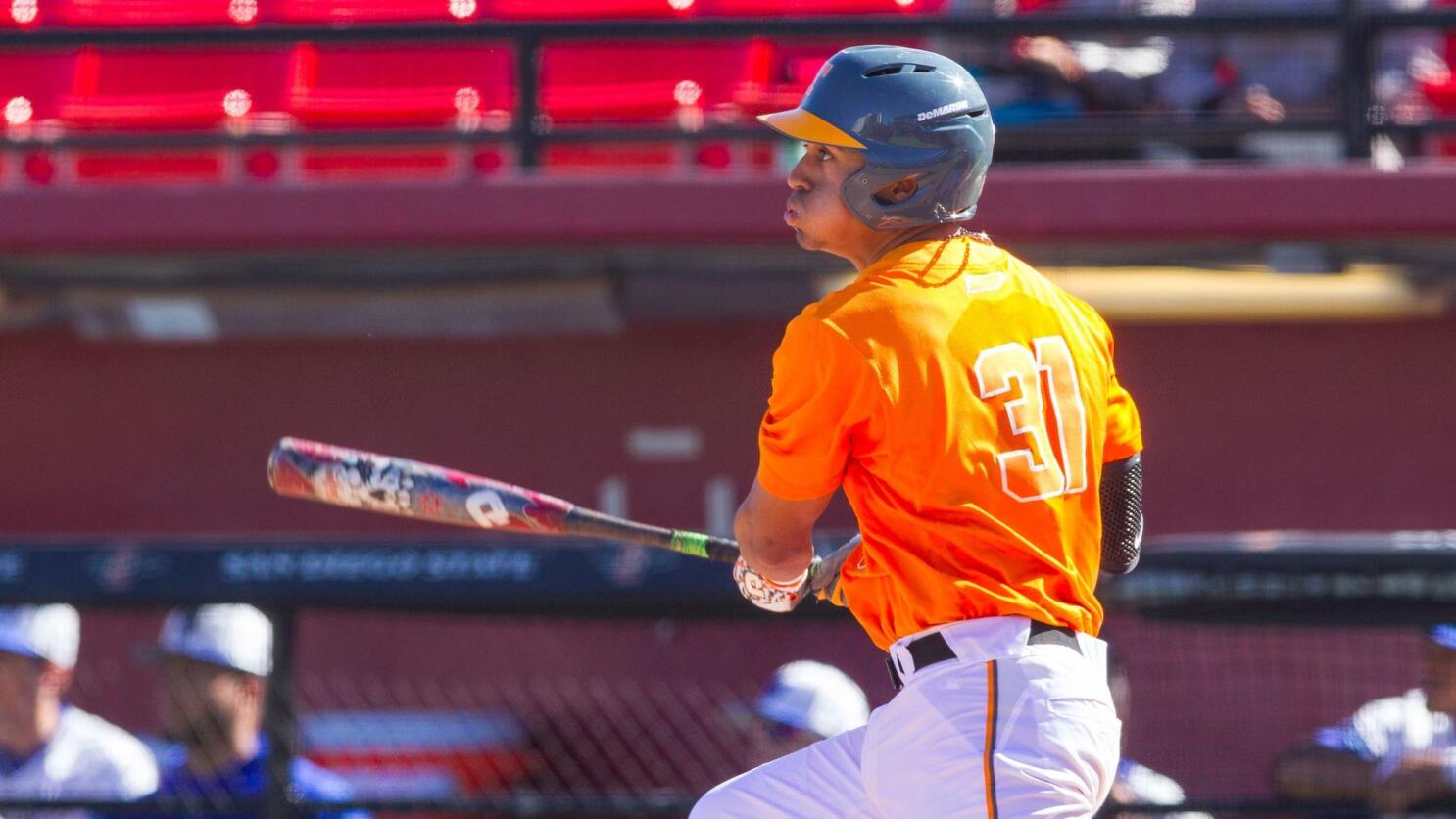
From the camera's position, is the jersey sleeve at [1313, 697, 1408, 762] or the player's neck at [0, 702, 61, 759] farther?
the player's neck at [0, 702, 61, 759]

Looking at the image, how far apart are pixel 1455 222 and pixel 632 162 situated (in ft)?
9.69

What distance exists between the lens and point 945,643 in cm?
254

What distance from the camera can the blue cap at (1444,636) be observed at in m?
4.23

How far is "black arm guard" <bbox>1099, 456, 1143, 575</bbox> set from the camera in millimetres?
2934

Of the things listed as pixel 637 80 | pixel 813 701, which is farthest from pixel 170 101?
pixel 813 701

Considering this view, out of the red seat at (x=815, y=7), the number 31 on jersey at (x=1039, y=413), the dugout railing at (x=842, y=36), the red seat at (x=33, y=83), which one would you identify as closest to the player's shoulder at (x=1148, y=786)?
the number 31 on jersey at (x=1039, y=413)

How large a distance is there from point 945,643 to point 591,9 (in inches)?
205

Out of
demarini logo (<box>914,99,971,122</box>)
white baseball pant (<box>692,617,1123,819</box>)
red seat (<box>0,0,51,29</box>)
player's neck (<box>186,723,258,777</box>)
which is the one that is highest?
demarini logo (<box>914,99,971,122</box>)

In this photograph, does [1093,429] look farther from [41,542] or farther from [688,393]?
[688,393]

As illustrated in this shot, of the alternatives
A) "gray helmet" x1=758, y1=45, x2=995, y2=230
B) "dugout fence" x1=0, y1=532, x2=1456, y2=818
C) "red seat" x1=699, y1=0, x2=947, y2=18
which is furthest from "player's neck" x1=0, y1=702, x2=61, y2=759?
"red seat" x1=699, y1=0, x2=947, y2=18

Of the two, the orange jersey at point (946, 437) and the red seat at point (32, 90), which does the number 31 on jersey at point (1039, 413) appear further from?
the red seat at point (32, 90)

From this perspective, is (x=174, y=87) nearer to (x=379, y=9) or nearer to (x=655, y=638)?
(x=379, y=9)

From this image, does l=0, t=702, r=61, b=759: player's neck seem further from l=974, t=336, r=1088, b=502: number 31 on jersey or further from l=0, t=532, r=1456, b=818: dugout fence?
l=974, t=336, r=1088, b=502: number 31 on jersey

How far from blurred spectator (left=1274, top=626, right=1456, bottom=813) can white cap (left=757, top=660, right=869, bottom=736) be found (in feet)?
3.58
